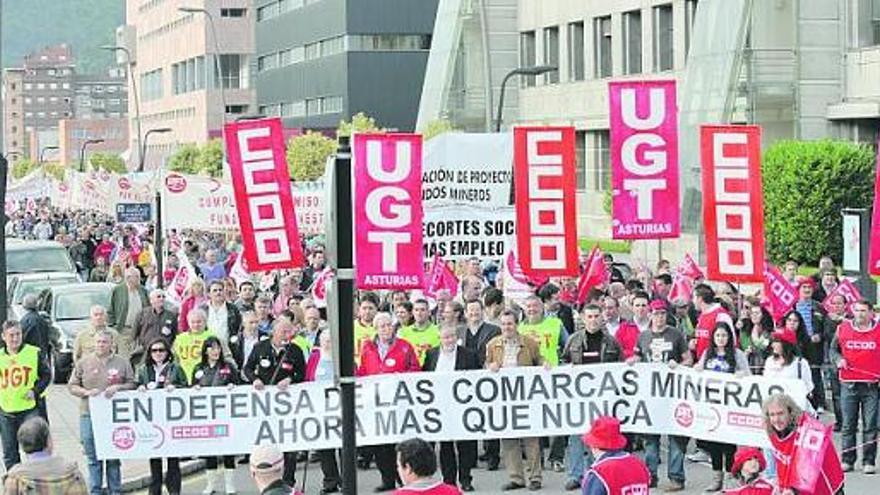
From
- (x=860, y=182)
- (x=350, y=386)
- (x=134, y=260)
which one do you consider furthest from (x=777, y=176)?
(x=350, y=386)

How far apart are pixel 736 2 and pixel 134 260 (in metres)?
17.9

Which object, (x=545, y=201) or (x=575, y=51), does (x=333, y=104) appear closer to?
(x=575, y=51)

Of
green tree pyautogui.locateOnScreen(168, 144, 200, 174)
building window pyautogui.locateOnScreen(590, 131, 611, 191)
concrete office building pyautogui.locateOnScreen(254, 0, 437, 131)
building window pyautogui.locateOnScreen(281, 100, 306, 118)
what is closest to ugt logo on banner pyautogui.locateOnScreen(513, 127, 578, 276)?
building window pyautogui.locateOnScreen(590, 131, 611, 191)

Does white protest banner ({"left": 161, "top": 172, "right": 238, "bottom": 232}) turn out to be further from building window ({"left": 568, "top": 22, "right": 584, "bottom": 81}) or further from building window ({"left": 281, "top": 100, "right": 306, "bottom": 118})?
building window ({"left": 281, "top": 100, "right": 306, "bottom": 118})

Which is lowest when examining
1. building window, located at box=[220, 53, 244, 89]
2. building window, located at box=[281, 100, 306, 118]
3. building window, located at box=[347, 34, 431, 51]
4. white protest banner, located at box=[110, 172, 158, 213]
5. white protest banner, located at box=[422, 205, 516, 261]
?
white protest banner, located at box=[422, 205, 516, 261]

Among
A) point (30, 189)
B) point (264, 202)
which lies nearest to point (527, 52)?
point (30, 189)

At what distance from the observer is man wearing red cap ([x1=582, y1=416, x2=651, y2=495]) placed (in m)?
10.1

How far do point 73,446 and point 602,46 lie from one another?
1759 inches

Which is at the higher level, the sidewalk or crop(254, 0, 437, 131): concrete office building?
crop(254, 0, 437, 131): concrete office building

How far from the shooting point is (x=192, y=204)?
34.5 m

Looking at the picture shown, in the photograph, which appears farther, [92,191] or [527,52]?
[527,52]

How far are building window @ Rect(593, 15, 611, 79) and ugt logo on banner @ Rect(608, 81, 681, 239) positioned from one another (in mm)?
43102

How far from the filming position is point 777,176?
42312 mm

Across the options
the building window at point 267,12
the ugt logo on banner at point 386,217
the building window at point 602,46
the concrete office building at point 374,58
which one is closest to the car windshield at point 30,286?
the ugt logo on banner at point 386,217
